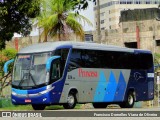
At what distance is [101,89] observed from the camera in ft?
97.1

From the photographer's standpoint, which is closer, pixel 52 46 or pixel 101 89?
pixel 52 46

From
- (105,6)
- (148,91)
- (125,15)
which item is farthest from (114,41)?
(105,6)

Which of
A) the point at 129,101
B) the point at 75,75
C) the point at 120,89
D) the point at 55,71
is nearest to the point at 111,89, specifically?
the point at 120,89

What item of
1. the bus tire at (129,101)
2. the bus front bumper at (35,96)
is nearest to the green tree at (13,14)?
the bus front bumper at (35,96)

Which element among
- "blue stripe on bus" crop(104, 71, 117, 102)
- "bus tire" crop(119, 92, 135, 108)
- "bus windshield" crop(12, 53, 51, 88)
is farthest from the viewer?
"bus tire" crop(119, 92, 135, 108)

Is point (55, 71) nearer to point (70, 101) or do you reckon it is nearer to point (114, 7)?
point (70, 101)

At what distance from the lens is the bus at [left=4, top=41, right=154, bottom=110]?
26.3 meters

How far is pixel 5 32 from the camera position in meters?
26.5

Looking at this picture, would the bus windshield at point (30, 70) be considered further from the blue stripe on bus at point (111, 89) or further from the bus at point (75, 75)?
the blue stripe on bus at point (111, 89)

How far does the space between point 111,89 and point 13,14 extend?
7.24 m

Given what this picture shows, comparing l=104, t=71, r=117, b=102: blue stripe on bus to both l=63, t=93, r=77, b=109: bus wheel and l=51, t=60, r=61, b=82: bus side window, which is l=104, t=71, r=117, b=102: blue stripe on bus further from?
l=51, t=60, r=61, b=82: bus side window

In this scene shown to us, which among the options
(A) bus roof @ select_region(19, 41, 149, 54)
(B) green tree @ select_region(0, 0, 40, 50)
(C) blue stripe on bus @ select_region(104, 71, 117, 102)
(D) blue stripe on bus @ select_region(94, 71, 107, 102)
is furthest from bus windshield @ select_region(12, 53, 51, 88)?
(C) blue stripe on bus @ select_region(104, 71, 117, 102)

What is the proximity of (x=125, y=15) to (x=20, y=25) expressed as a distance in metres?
33.8

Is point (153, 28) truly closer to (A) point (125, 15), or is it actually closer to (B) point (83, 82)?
(A) point (125, 15)
